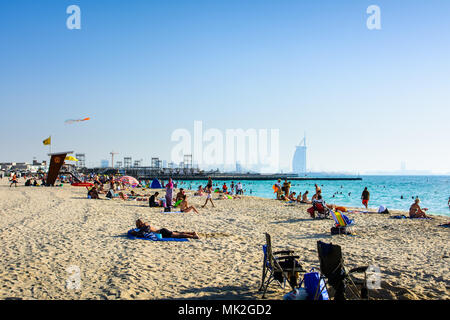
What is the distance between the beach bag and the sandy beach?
65cm

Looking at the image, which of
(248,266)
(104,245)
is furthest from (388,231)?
(104,245)

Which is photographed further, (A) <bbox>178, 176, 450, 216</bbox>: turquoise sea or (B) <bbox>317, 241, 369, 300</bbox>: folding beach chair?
(A) <bbox>178, 176, 450, 216</bbox>: turquoise sea

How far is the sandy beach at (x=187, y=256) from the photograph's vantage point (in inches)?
190

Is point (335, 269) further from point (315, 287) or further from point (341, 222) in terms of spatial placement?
point (341, 222)

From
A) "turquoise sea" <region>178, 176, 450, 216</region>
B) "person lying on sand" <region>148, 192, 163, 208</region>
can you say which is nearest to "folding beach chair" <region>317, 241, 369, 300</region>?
"person lying on sand" <region>148, 192, 163, 208</region>

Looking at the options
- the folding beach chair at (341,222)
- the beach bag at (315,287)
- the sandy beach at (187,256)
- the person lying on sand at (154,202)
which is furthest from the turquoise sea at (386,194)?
the beach bag at (315,287)

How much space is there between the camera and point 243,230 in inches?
396

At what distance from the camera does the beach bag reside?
12.9ft

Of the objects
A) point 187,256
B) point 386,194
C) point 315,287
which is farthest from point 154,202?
point 386,194

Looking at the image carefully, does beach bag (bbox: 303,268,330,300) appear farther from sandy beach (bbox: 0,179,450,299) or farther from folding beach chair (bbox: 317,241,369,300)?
sandy beach (bbox: 0,179,450,299)
